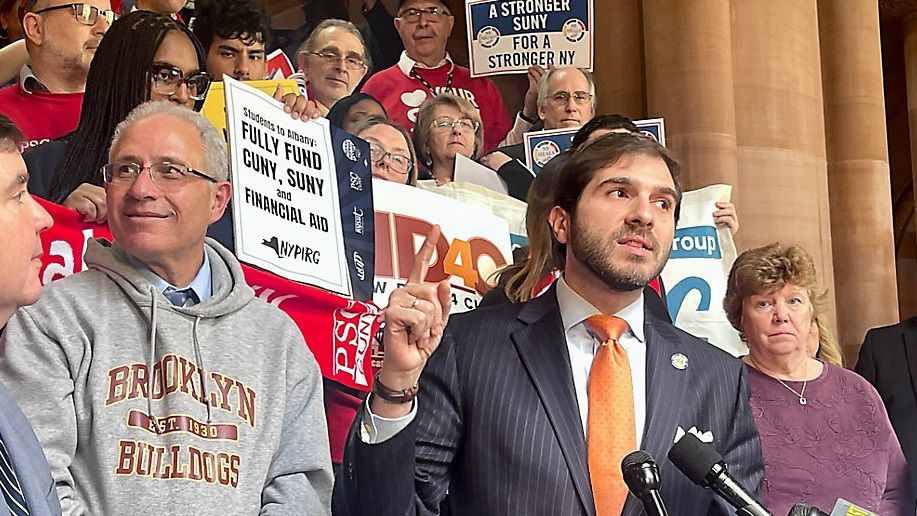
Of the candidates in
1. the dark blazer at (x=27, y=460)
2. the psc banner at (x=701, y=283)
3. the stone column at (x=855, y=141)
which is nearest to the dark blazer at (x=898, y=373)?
the psc banner at (x=701, y=283)

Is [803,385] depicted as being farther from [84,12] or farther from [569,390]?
[84,12]

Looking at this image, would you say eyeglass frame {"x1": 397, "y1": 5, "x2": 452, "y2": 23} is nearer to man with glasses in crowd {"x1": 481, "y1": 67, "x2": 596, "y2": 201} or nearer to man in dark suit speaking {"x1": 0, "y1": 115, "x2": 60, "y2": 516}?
man with glasses in crowd {"x1": 481, "y1": 67, "x2": 596, "y2": 201}

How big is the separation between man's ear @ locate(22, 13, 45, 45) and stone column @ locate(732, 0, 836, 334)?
421 centimetres

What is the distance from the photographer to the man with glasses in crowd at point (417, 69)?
19.0ft

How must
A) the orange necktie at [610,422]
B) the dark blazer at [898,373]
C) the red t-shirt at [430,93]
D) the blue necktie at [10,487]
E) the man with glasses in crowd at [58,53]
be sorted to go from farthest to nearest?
the red t-shirt at [430,93], the dark blazer at [898,373], the man with glasses in crowd at [58,53], the orange necktie at [610,422], the blue necktie at [10,487]

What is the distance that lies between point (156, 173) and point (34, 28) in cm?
129

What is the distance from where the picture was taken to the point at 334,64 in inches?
Result: 195

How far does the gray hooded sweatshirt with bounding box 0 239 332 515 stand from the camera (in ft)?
7.68

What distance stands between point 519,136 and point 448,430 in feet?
12.2

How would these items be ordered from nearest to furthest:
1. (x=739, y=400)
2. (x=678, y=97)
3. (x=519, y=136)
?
(x=739, y=400), (x=519, y=136), (x=678, y=97)

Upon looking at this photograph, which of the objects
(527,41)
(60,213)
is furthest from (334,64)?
(60,213)

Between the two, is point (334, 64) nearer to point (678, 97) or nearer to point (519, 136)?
point (519, 136)

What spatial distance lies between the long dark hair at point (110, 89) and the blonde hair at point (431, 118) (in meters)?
1.87

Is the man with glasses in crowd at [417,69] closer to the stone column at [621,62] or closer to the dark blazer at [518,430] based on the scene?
the stone column at [621,62]
